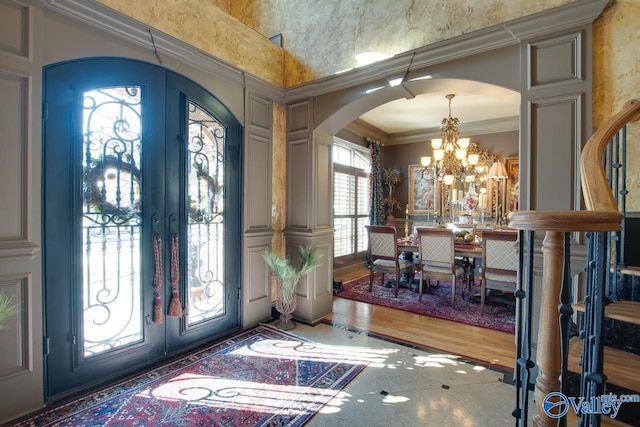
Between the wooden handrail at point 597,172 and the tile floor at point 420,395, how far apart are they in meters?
1.58

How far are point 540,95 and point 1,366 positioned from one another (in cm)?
401

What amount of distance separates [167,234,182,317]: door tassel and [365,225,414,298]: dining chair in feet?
9.50

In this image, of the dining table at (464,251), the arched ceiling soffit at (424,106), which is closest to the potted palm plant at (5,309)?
the arched ceiling soffit at (424,106)

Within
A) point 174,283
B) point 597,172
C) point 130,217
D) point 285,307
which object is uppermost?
point 597,172

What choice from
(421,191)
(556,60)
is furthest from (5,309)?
(421,191)

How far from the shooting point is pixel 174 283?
2.74 metres

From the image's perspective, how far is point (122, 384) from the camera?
91.4 inches

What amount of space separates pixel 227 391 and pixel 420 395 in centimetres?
140

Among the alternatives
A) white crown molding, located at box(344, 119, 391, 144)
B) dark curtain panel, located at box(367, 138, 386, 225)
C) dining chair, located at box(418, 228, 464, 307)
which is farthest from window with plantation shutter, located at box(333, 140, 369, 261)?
dining chair, located at box(418, 228, 464, 307)

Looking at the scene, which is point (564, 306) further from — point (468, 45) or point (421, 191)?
point (421, 191)

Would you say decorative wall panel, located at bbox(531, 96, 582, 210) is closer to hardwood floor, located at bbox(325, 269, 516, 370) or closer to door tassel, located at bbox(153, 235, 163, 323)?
hardwood floor, located at bbox(325, 269, 516, 370)

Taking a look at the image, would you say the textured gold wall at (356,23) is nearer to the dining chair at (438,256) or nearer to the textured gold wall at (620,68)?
the textured gold wall at (620,68)

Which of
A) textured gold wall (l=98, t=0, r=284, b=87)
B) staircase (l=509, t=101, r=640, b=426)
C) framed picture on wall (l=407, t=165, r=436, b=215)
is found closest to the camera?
staircase (l=509, t=101, r=640, b=426)

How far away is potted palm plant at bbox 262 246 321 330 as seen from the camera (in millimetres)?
3414
